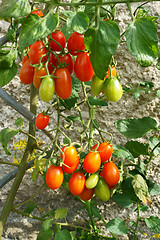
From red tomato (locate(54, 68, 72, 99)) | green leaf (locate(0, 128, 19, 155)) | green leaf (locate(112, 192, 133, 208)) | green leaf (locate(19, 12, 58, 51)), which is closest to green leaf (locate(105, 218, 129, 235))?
green leaf (locate(112, 192, 133, 208))

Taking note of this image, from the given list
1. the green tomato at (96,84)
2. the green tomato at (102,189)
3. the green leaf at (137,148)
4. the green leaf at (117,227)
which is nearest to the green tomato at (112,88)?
the green tomato at (96,84)

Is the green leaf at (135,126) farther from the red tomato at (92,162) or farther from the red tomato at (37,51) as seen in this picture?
the red tomato at (37,51)

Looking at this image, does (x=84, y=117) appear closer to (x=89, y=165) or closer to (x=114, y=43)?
(x=89, y=165)

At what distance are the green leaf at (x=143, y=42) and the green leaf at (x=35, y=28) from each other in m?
0.12

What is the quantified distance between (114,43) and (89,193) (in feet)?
1.29

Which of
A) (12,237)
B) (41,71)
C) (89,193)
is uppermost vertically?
(41,71)

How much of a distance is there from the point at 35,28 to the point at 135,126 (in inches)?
18.0

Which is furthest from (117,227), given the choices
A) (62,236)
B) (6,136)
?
(6,136)

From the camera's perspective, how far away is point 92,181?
0.58m

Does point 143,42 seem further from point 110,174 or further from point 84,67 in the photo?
point 110,174

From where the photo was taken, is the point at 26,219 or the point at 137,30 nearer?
the point at 137,30

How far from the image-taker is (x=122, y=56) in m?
0.90

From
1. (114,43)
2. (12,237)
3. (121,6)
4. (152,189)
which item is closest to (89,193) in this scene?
(152,189)

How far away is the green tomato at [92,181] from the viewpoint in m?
0.58
